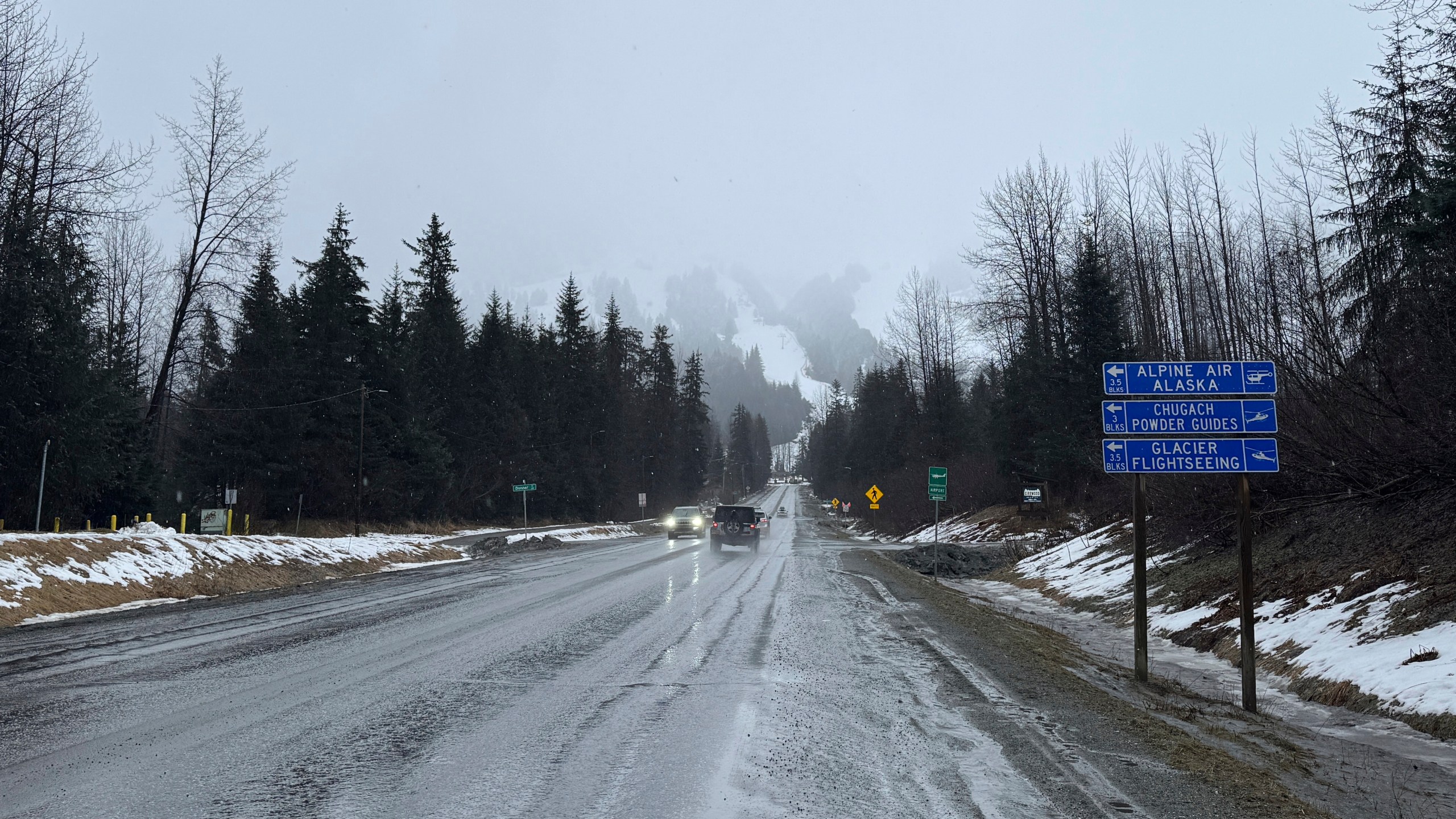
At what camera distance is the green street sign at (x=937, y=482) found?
25.2 meters

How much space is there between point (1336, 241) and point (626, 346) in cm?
7798

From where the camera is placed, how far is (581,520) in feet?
234

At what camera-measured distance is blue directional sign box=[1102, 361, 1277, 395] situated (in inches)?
346

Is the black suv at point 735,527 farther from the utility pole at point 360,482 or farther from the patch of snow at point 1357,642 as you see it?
the patch of snow at point 1357,642

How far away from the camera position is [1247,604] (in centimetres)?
812

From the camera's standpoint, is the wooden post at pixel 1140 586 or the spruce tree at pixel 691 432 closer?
the wooden post at pixel 1140 586

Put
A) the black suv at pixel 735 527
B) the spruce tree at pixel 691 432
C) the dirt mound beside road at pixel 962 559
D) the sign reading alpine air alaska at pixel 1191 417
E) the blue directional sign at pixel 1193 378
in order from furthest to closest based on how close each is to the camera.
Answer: the spruce tree at pixel 691 432, the black suv at pixel 735 527, the dirt mound beside road at pixel 962 559, the blue directional sign at pixel 1193 378, the sign reading alpine air alaska at pixel 1191 417

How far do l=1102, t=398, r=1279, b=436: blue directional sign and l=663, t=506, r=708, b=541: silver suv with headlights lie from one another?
125ft

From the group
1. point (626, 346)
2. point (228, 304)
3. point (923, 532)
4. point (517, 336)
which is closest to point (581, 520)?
point (517, 336)

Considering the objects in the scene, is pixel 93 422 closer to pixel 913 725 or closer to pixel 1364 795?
pixel 913 725

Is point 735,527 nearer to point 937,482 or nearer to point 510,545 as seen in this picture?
point 510,545

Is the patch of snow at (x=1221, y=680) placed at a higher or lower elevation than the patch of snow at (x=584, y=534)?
higher

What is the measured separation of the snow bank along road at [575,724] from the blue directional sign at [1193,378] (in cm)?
340

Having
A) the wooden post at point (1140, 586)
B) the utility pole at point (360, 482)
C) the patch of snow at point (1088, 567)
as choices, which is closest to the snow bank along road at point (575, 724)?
the wooden post at point (1140, 586)
